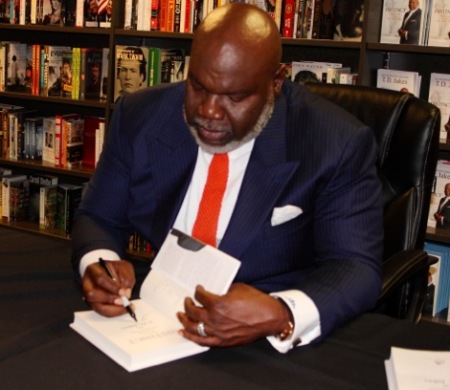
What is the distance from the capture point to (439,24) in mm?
2557

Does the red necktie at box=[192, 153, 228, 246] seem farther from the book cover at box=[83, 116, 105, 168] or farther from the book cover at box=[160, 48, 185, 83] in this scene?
the book cover at box=[83, 116, 105, 168]

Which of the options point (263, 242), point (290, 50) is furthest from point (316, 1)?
point (263, 242)

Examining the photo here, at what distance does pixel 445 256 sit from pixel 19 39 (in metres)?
2.47

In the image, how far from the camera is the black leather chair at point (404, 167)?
1.74 meters

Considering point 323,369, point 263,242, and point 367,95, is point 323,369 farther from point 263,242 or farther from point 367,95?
point 367,95

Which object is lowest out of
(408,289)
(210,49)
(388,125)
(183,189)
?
(408,289)

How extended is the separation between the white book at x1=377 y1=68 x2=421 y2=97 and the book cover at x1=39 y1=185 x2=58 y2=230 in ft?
5.83

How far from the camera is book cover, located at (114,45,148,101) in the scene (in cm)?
312

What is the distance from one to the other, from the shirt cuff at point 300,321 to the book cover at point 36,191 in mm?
2694

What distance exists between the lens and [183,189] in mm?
1459

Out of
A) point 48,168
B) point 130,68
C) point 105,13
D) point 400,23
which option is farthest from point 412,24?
point 48,168

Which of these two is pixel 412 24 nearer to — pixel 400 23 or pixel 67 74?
pixel 400 23

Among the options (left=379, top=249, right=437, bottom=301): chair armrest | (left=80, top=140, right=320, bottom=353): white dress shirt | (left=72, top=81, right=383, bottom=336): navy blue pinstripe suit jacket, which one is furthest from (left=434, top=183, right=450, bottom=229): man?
(left=80, top=140, right=320, bottom=353): white dress shirt

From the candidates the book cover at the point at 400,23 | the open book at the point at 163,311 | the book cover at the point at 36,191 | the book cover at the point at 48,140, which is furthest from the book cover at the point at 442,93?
the book cover at the point at 36,191
